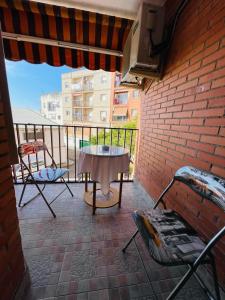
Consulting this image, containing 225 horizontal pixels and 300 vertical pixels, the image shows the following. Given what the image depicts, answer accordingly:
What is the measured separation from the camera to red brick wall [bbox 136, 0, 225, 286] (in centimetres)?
110

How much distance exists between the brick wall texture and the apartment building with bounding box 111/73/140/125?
46.7 ft

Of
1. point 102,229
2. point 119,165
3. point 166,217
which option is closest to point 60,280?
point 102,229

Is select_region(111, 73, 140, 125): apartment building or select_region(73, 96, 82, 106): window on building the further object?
select_region(73, 96, 82, 106): window on building

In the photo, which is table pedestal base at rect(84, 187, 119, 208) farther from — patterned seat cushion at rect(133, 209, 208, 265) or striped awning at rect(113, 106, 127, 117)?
striped awning at rect(113, 106, 127, 117)

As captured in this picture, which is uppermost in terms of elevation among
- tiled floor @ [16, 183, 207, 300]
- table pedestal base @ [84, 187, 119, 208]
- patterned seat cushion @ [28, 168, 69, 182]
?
patterned seat cushion @ [28, 168, 69, 182]

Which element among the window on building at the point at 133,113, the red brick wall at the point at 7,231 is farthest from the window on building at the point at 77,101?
the red brick wall at the point at 7,231

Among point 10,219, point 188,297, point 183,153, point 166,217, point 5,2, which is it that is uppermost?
point 5,2

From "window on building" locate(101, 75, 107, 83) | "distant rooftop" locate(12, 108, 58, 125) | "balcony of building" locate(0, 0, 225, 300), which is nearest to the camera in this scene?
"balcony of building" locate(0, 0, 225, 300)

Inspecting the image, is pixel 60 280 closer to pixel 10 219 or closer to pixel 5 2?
pixel 10 219

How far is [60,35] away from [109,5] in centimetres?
84

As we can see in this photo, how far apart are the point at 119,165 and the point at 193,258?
1.17 meters

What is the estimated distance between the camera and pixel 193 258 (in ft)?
2.78

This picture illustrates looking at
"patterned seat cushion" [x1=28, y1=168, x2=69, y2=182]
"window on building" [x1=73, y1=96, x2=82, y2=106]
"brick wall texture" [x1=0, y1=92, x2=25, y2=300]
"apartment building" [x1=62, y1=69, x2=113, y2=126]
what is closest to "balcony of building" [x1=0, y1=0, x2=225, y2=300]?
"brick wall texture" [x1=0, y1=92, x2=25, y2=300]

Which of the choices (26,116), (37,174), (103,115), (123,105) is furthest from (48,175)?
(103,115)
